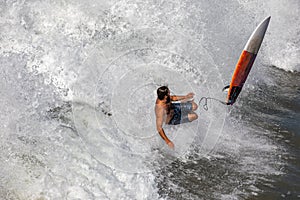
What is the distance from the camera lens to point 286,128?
6.20m

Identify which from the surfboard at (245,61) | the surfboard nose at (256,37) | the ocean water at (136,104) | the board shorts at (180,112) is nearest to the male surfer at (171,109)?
the board shorts at (180,112)

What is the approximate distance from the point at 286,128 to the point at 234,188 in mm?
2085

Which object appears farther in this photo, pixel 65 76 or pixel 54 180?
pixel 65 76

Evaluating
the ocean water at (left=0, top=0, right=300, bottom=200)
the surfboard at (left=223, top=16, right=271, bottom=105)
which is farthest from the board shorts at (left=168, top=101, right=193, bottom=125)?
the surfboard at (left=223, top=16, right=271, bottom=105)

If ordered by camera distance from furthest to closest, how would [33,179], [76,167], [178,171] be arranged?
[178,171] < [76,167] < [33,179]

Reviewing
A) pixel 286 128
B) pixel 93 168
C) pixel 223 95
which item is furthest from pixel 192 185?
pixel 223 95

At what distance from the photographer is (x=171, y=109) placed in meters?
5.44

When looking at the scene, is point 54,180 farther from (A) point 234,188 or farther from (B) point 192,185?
(A) point 234,188

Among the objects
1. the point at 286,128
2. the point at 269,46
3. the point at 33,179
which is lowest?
the point at 33,179

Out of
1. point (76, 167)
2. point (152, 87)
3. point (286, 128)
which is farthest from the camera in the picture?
point (152, 87)

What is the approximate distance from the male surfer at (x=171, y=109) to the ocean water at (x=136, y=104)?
37 cm

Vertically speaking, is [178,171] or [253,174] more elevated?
[253,174]

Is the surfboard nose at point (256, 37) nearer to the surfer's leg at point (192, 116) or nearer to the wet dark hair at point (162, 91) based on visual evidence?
the surfer's leg at point (192, 116)

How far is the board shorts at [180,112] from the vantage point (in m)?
5.55
